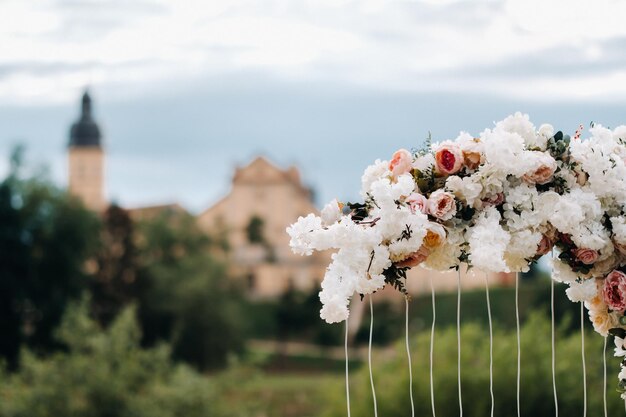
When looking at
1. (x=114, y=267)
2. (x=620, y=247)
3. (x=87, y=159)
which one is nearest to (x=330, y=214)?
(x=620, y=247)

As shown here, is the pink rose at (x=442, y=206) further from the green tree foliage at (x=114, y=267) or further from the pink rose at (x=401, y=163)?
the green tree foliage at (x=114, y=267)

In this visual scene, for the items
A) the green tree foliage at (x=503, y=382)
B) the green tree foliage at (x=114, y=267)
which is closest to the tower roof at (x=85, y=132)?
the green tree foliage at (x=114, y=267)

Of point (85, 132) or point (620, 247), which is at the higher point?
point (85, 132)

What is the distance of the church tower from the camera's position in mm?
56156

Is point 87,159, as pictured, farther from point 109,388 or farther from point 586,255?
point 586,255

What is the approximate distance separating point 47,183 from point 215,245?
8.91m

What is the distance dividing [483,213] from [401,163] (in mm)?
278

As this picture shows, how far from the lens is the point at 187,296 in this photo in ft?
103

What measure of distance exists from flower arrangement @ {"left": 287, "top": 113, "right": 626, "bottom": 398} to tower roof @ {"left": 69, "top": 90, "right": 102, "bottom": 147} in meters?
53.7

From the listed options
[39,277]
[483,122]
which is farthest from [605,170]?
[39,277]

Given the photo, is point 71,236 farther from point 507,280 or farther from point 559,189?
point 559,189

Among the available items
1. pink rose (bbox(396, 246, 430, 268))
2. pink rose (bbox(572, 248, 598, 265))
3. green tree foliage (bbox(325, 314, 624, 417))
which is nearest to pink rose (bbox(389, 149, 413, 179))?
pink rose (bbox(396, 246, 430, 268))

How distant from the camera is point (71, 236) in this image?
2862cm

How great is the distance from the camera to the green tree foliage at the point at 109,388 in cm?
1412
